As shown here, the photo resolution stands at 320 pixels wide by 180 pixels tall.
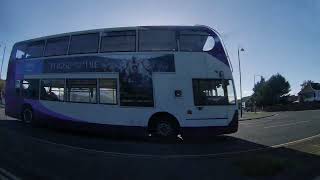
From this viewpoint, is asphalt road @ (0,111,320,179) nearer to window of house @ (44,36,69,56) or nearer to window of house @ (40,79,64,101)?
window of house @ (40,79,64,101)

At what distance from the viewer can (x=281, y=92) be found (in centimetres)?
9588

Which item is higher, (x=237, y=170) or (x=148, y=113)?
(x=148, y=113)

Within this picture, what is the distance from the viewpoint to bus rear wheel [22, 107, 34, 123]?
63.0ft

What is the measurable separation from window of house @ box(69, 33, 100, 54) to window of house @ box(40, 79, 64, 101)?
4.55 ft

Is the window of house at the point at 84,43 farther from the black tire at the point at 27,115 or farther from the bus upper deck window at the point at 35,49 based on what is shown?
the black tire at the point at 27,115

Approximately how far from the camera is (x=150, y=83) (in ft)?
53.5

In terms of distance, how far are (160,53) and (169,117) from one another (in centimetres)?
233

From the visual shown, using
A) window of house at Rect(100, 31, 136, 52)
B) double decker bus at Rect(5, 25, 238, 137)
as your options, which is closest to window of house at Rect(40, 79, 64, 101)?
double decker bus at Rect(5, 25, 238, 137)

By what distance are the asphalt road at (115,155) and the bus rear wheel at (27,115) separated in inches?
61.7

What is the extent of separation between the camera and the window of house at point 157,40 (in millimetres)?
16531

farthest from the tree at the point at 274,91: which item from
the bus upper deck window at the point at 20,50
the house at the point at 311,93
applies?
the bus upper deck window at the point at 20,50

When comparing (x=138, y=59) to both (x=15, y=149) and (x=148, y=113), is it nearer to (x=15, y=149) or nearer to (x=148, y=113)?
(x=148, y=113)

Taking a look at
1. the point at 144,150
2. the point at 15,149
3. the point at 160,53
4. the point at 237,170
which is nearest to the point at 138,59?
the point at 160,53

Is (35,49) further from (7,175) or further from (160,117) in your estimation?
(7,175)
